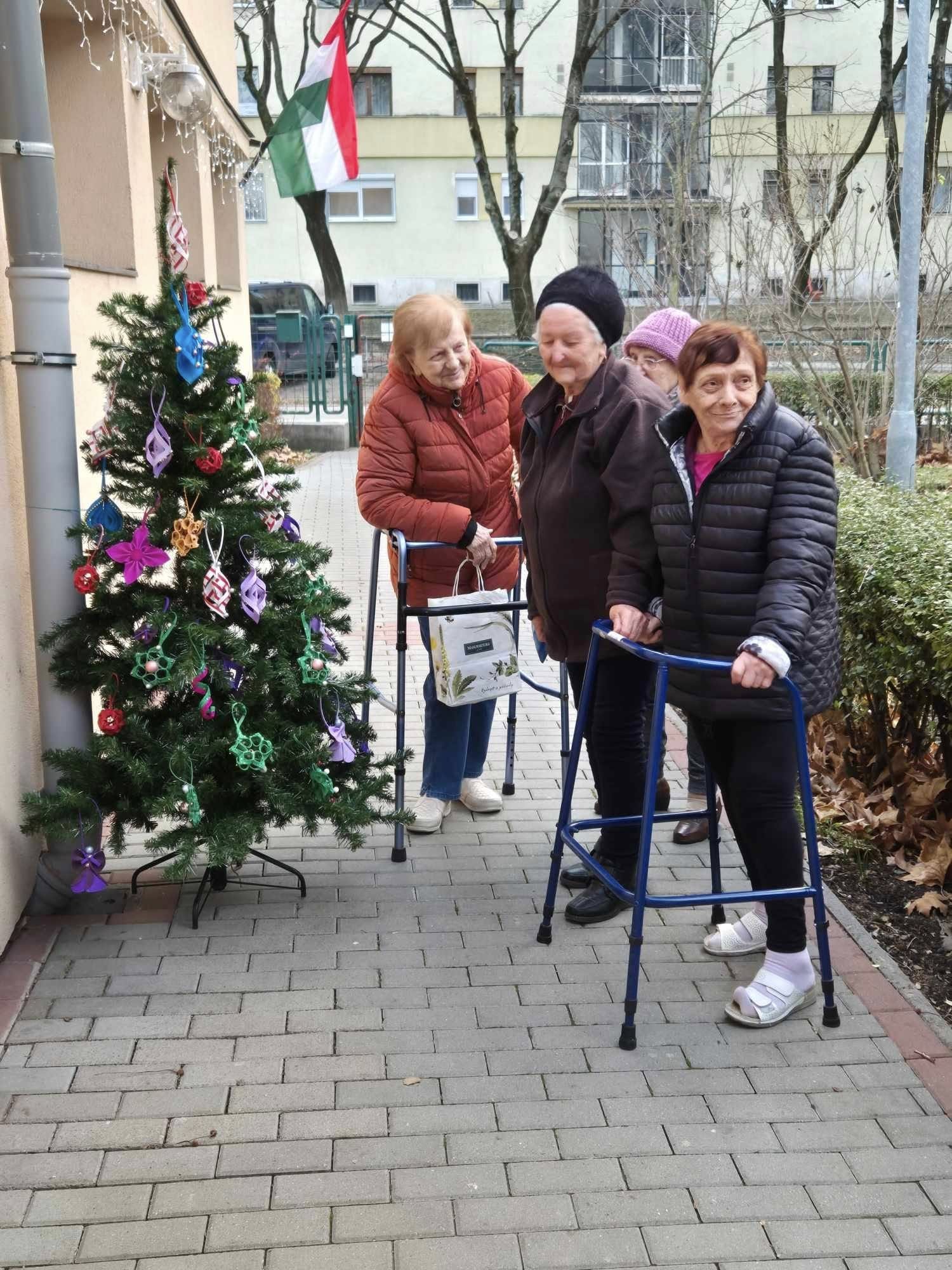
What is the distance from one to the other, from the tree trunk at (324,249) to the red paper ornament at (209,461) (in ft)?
79.4

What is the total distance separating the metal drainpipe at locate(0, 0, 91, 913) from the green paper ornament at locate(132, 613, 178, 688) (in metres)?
0.33

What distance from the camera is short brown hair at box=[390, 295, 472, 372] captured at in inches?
171

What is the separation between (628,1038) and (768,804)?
2.38 ft

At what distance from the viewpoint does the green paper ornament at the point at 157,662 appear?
12.7ft

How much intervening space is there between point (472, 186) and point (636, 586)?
124ft

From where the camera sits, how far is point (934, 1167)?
2.98 m

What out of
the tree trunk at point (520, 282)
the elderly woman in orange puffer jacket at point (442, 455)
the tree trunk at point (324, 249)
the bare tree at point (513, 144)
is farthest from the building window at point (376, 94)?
the elderly woman in orange puffer jacket at point (442, 455)

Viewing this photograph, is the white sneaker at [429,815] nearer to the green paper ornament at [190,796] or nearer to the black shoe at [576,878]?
the black shoe at [576,878]

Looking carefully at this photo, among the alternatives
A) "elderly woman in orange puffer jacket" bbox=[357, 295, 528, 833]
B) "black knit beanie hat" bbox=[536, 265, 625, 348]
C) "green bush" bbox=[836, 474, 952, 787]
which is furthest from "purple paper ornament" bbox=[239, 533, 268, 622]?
"green bush" bbox=[836, 474, 952, 787]

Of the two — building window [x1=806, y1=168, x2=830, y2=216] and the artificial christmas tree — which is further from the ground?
building window [x1=806, y1=168, x2=830, y2=216]

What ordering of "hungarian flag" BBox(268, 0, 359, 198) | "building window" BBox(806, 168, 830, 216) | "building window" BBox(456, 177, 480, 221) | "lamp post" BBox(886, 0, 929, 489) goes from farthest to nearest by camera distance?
1. "building window" BBox(456, 177, 480, 221)
2. "building window" BBox(806, 168, 830, 216)
3. "lamp post" BBox(886, 0, 929, 489)
4. "hungarian flag" BBox(268, 0, 359, 198)

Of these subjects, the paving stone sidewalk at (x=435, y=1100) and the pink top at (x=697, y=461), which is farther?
the pink top at (x=697, y=461)

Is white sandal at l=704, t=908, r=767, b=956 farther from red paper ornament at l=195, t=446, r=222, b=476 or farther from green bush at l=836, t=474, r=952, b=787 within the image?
red paper ornament at l=195, t=446, r=222, b=476

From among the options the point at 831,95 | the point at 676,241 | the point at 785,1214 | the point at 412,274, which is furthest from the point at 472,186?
the point at 785,1214
